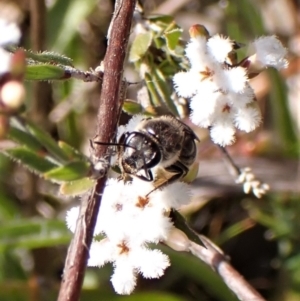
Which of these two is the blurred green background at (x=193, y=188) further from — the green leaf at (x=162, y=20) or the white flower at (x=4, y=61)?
the white flower at (x=4, y=61)

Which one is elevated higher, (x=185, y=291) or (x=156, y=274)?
(x=185, y=291)

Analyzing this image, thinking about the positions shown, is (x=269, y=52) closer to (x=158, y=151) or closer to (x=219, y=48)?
(x=219, y=48)

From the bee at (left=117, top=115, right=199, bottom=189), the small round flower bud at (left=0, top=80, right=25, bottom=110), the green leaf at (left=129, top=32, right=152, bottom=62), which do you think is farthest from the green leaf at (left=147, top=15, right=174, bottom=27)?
the small round flower bud at (left=0, top=80, right=25, bottom=110)

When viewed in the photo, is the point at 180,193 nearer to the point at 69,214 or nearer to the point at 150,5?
the point at 69,214

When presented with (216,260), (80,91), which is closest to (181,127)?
(216,260)

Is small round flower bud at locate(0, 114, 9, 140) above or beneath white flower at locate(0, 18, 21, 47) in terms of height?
beneath

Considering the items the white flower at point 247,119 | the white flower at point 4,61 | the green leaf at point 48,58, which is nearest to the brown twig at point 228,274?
the white flower at point 247,119

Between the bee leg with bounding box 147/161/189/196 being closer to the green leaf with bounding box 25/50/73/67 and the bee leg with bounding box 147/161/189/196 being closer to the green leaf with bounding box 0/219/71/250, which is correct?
the green leaf with bounding box 25/50/73/67
